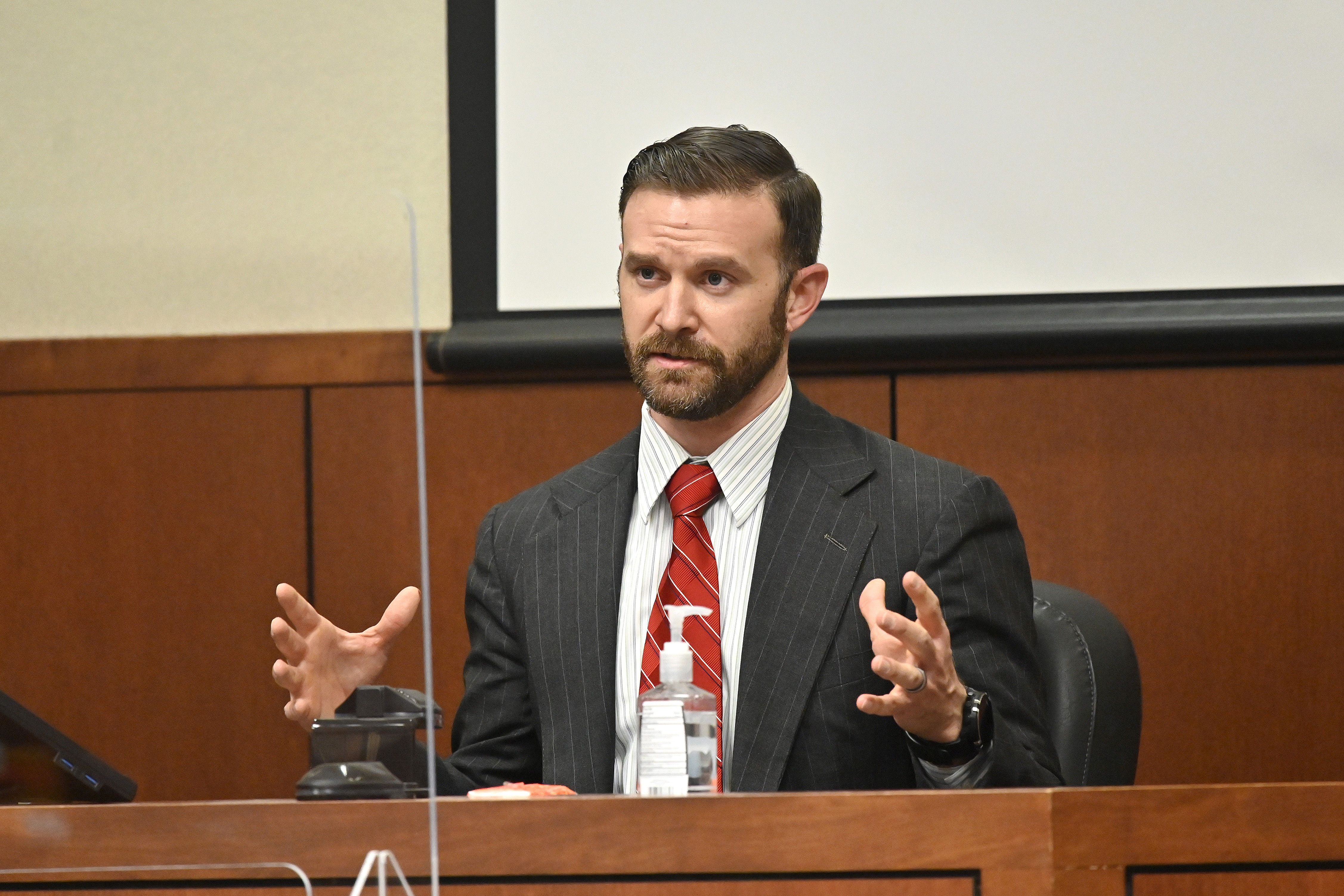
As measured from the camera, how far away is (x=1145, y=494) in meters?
2.06

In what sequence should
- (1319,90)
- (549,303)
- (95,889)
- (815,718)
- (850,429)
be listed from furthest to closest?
(549,303) < (1319,90) < (850,429) < (815,718) < (95,889)

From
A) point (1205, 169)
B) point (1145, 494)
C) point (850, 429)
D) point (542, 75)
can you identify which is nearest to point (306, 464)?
point (542, 75)

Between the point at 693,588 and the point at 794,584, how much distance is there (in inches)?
4.6

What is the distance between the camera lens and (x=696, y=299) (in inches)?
62.9

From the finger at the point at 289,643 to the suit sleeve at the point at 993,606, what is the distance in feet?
1.98

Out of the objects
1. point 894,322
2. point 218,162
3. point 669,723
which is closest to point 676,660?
point 669,723

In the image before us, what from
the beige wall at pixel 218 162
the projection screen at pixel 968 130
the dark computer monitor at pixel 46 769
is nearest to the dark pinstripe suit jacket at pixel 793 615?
the dark computer monitor at pixel 46 769

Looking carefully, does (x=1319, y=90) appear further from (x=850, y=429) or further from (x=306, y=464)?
(x=306, y=464)

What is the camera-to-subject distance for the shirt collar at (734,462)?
162 centimetres

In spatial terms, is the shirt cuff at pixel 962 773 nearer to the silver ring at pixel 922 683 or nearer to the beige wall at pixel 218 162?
the silver ring at pixel 922 683

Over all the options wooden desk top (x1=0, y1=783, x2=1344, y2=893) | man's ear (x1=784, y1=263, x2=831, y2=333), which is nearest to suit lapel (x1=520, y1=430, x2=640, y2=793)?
man's ear (x1=784, y1=263, x2=831, y2=333)

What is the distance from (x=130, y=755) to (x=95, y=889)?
141 centimetres

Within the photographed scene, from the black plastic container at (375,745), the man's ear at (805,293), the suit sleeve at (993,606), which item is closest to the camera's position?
the black plastic container at (375,745)

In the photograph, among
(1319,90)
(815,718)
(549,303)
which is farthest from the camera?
(549,303)
